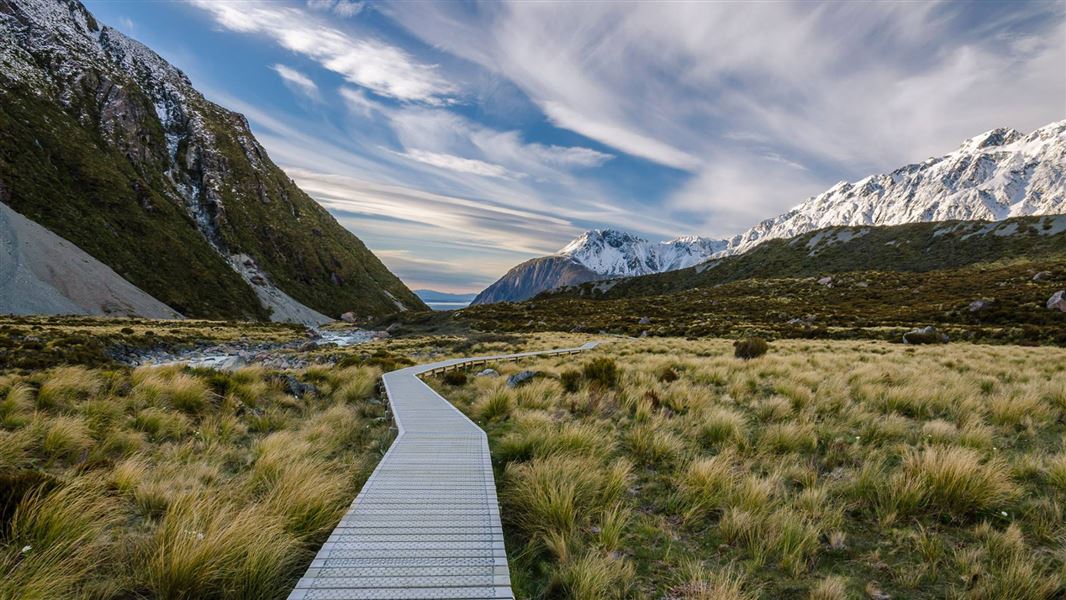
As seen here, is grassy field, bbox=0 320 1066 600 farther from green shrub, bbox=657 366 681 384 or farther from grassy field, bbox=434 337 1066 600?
green shrub, bbox=657 366 681 384

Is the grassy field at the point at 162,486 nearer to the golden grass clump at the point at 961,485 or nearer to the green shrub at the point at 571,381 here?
the green shrub at the point at 571,381

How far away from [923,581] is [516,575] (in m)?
4.11

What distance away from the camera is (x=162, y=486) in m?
5.65

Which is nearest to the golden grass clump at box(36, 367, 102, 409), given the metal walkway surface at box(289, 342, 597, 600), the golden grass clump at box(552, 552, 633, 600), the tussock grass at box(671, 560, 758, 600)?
the metal walkway surface at box(289, 342, 597, 600)

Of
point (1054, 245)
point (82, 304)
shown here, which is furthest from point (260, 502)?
point (1054, 245)

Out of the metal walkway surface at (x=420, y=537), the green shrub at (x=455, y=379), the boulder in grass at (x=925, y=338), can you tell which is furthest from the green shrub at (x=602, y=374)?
the boulder in grass at (x=925, y=338)

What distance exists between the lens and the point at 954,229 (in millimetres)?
124188

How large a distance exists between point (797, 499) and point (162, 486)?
27.0ft

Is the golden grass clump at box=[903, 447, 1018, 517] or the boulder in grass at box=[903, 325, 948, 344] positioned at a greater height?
the boulder in grass at box=[903, 325, 948, 344]

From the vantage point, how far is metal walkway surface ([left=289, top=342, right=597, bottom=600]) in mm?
3957

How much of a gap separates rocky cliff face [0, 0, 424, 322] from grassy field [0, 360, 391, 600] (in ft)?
367

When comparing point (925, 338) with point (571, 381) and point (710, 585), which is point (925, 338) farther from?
point (710, 585)

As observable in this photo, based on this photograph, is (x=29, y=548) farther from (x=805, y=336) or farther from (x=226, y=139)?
(x=226, y=139)

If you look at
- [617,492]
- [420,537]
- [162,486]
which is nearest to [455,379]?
[162,486]
